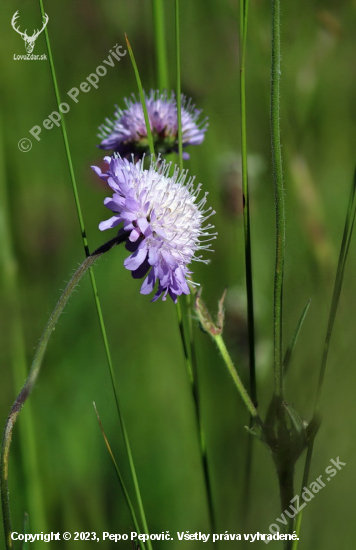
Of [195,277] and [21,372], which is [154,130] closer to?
[195,277]

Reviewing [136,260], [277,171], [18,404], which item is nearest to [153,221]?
[136,260]

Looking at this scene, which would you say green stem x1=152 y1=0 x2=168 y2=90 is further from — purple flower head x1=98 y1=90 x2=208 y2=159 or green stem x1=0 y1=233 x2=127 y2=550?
green stem x1=0 y1=233 x2=127 y2=550

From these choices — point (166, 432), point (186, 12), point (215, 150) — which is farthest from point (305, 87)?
point (166, 432)

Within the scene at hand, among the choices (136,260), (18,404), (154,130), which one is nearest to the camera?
(18,404)

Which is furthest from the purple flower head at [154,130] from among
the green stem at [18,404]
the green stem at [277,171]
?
the green stem at [18,404]

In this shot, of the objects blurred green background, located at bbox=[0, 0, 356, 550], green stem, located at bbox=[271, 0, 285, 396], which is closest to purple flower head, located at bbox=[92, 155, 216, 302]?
green stem, located at bbox=[271, 0, 285, 396]

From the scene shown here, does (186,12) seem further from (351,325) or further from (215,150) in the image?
(351,325)

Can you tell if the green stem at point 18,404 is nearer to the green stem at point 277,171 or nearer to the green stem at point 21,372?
the green stem at point 277,171
